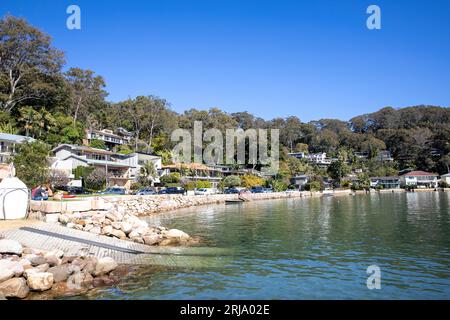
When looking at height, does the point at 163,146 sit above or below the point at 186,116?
below

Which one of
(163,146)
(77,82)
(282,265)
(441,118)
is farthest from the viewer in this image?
(441,118)

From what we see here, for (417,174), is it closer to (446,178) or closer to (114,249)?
(446,178)

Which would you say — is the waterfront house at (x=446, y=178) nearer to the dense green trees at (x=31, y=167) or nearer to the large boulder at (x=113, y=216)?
the large boulder at (x=113, y=216)

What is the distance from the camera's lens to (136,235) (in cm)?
2133

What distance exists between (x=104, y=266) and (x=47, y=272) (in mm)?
2063

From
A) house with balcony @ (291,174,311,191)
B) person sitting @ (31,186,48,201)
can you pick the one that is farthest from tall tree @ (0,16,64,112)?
house with balcony @ (291,174,311,191)

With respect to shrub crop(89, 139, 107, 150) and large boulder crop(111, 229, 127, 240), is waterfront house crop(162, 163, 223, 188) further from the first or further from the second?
large boulder crop(111, 229, 127, 240)

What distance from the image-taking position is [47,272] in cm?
1277

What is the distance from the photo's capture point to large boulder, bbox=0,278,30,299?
1148 cm

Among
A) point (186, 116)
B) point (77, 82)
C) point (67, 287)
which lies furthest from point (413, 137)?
point (67, 287)

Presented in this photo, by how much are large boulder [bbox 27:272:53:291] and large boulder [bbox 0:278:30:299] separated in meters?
0.21

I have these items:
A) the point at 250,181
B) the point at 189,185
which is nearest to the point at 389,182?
the point at 250,181

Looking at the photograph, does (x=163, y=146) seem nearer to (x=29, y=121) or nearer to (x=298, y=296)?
(x=29, y=121)
